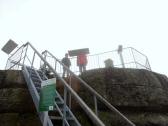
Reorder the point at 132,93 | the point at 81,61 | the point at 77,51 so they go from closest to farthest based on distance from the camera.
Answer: the point at 132,93, the point at 81,61, the point at 77,51

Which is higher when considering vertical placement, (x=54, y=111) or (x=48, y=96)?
(x=48, y=96)

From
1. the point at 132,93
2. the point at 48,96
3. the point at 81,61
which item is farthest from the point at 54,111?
the point at 81,61

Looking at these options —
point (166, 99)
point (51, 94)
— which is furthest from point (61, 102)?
point (166, 99)

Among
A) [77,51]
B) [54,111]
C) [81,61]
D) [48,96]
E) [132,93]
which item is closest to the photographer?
[48,96]

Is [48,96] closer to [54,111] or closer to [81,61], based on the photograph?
[54,111]

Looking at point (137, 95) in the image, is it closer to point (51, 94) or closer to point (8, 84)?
point (51, 94)

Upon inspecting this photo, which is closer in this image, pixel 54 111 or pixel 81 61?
pixel 54 111

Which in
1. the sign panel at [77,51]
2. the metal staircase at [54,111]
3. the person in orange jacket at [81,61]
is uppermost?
the sign panel at [77,51]

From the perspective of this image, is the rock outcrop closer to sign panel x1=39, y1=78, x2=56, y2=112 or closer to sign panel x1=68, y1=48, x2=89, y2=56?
sign panel x1=39, y1=78, x2=56, y2=112

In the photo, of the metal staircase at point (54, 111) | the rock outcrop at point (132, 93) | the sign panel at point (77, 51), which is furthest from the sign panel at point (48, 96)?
the sign panel at point (77, 51)

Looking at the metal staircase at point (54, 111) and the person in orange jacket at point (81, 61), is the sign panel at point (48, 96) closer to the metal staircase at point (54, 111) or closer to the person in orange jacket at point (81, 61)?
the metal staircase at point (54, 111)

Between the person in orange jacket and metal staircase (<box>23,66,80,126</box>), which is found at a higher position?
the person in orange jacket

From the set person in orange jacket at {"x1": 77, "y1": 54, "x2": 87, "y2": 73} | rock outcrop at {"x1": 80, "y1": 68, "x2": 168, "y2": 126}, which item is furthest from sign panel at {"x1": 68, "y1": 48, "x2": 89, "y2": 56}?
rock outcrop at {"x1": 80, "y1": 68, "x2": 168, "y2": 126}

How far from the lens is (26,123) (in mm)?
5305
